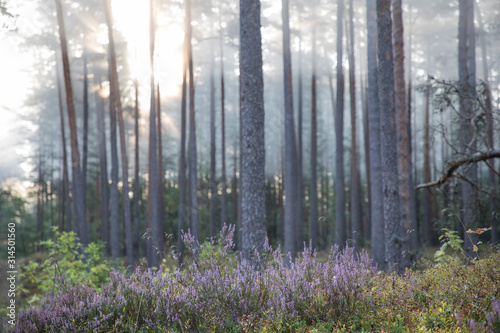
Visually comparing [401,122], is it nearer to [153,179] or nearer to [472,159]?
[472,159]

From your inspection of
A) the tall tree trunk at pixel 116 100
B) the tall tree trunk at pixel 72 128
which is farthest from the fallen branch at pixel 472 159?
the tall tree trunk at pixel 116 100

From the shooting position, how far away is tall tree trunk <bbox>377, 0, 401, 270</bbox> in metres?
8.37

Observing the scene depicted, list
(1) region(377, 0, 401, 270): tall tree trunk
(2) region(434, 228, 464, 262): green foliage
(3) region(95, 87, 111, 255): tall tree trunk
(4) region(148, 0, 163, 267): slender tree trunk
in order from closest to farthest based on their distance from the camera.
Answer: (2) region(434, 228, 464, 262): green foliage
(1) region(377, 0, 401, 270): tall tree trunk
(4) region(148, 0, 163, 267): slender tree trunk
(3) region(95, 87, 111, 255): tall tree trunk

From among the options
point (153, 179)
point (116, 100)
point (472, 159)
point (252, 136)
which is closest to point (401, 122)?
point (472, 159)

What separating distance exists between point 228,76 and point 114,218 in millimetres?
31336

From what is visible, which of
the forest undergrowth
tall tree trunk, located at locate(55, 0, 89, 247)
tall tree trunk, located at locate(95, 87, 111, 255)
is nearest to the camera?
the forest undergrowth

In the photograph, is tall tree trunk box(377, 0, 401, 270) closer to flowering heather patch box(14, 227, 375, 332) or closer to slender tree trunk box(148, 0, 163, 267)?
flowering heather patch box(14, 227, 375, 332)

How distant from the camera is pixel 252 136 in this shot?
24.3 feet

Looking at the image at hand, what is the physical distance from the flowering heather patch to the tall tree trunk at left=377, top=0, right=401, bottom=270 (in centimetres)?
394

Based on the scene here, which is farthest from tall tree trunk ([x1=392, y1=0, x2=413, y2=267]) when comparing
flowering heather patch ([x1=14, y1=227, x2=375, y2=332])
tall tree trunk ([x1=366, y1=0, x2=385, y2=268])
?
flowering heather patch ([x1=14, y1=227, x2=375, y2=332])

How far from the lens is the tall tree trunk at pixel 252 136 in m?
7.28

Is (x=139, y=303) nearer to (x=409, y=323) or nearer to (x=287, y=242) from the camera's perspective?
(x=409, y=323)

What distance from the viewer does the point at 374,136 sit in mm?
11781

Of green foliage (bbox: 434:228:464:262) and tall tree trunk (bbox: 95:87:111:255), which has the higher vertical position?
tall tree trunk (bbox: 95:87:111:255)
